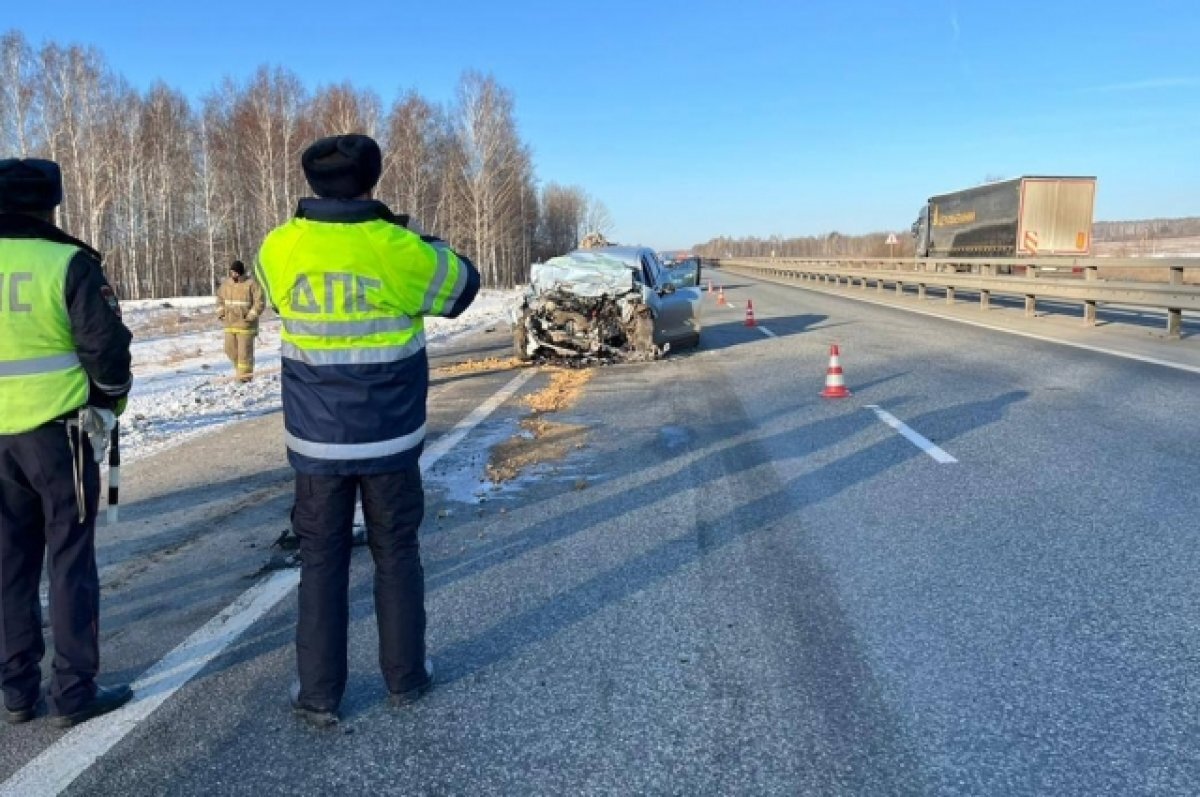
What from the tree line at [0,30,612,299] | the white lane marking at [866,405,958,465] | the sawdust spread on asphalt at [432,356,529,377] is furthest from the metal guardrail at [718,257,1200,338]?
the tree line at [0,30,612,299]

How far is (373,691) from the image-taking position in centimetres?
327

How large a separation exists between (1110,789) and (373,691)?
2.45m

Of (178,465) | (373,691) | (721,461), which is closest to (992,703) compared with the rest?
(373,691)

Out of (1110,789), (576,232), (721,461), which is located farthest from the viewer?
(576,232)

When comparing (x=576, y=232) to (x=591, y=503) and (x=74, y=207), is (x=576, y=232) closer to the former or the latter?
(x=74, y=207)

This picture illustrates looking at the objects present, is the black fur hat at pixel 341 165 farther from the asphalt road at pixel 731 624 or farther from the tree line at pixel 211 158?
the tree line at pixel 211 158

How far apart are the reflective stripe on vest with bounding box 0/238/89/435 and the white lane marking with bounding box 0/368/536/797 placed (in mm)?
1085

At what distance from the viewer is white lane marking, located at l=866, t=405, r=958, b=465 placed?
651 cm

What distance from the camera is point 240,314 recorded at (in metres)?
12.4

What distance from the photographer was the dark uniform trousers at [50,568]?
3.12 metres

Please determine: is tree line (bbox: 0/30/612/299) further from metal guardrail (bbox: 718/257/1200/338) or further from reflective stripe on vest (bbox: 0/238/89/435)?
reflective stripe on vest (bbox: 0/238/89/435)

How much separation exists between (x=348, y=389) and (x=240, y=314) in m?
10.4

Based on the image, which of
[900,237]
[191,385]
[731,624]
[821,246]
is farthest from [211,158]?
[821,246]

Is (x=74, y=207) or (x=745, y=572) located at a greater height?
(x=74, y=207)
